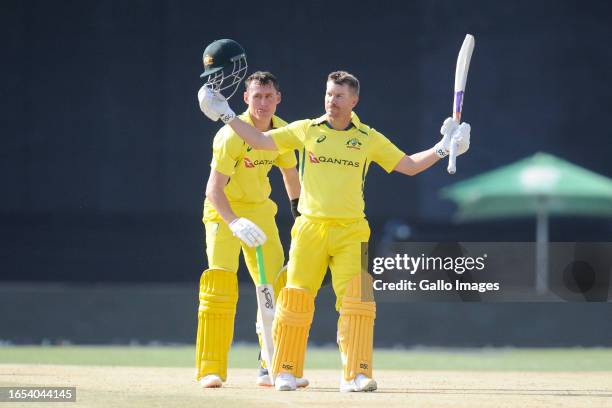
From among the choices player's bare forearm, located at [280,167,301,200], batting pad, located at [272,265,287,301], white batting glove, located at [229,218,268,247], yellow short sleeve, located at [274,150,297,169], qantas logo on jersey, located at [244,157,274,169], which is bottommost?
batting pad, located at [272,265,287,301]

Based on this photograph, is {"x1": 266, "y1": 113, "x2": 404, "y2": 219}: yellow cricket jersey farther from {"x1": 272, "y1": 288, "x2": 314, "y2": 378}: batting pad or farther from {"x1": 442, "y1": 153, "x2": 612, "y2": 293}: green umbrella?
{"x1": 442, "y1": 153, "x2": 612, "y2": 293}: green umbrella

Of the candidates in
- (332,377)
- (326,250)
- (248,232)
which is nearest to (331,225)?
(326,250)

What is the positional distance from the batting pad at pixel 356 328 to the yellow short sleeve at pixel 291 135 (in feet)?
2.73

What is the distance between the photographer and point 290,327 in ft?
24.9

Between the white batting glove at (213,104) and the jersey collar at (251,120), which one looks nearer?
the white batting glove at (213,104)

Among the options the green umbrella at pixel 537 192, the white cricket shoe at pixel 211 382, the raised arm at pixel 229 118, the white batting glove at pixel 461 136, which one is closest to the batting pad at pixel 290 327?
the white cricket shoe at pixel 211 382

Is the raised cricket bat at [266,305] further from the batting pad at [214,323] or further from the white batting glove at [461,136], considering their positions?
the white batting glove at [461,136]

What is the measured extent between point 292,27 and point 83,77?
2.33 metres

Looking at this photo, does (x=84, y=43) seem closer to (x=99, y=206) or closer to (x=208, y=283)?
(x=99, y=206)

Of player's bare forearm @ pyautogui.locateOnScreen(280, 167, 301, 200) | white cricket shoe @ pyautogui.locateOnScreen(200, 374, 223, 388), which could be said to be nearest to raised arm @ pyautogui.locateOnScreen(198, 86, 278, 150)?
player's bare forearm @ pyautogui.locateOnScreen(280, 167, 301, 200)

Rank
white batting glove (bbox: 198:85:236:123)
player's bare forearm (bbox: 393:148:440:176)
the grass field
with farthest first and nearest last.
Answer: player's bare forearm (bbox: 393:148:440:176), white batting glove (bbox: 198:85:236:123), the grass field

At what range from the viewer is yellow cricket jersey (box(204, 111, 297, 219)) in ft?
25.8

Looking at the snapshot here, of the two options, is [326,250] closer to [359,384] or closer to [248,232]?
[248,232]

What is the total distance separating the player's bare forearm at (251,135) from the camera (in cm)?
752
